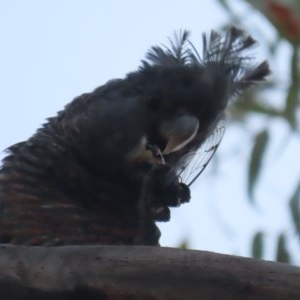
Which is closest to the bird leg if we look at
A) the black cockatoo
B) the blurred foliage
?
the black cockatoo

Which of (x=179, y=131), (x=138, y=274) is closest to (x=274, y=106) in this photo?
(x=179, y=131)

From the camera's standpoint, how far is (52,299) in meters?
1.38

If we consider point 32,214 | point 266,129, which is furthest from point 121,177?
point 266,129

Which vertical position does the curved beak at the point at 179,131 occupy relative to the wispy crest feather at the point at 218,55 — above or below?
below

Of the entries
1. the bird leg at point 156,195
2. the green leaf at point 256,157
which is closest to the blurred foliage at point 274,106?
the green leaf at point 256,157

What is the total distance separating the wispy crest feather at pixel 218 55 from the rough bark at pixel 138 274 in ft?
2.85

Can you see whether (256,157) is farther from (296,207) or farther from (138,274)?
(138,274)

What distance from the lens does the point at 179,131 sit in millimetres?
1980

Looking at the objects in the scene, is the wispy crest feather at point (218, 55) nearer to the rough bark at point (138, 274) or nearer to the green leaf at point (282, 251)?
the green leaf at point (282, 251)

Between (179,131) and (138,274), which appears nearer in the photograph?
(138,274)

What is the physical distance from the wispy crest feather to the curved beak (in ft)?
0.56

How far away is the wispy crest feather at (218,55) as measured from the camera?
2.16 metres

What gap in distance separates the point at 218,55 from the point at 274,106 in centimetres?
38

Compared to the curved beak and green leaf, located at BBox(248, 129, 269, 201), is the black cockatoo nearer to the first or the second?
the curved beak
